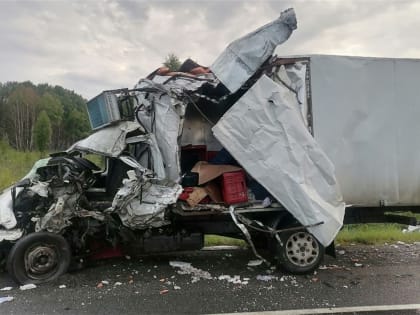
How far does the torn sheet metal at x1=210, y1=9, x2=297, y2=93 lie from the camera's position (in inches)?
211

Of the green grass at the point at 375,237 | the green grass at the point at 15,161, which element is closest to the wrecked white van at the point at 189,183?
the green grass at the point at 375,237

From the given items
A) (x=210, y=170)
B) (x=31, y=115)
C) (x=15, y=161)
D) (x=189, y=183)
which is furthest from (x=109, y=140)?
(x=31, y=115)

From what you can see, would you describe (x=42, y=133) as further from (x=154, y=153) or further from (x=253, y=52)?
(x=253, y=52)

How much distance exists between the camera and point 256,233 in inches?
227

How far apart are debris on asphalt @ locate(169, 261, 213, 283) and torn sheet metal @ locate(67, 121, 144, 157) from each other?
69.6 inches

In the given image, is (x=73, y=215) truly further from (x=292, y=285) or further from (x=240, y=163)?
(x=292, y=285)

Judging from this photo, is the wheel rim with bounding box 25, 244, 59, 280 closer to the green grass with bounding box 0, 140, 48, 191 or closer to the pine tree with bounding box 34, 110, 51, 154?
the green grass with bounding box 0, 140, 48, 191

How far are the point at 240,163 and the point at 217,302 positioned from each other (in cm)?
172

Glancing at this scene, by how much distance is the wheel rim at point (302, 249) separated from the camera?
5.45m

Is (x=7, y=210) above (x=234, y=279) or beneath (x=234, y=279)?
above

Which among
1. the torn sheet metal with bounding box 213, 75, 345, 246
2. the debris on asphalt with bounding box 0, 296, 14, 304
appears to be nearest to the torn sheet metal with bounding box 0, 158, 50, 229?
the debris on asphalt with bounding box 0, 296, 14, 304

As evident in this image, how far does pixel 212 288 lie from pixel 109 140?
7.55 feet

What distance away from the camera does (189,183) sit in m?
5.60

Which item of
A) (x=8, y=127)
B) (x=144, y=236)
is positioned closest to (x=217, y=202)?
(x=144, y=236)
